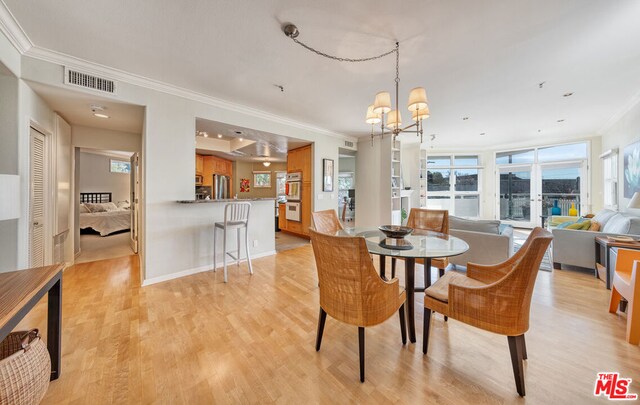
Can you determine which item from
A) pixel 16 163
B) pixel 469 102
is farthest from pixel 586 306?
pixel 16 163

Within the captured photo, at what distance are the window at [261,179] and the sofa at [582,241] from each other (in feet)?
25.0

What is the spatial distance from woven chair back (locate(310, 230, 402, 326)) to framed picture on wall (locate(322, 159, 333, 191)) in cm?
363

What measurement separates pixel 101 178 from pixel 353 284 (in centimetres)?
969

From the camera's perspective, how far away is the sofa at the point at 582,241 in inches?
120

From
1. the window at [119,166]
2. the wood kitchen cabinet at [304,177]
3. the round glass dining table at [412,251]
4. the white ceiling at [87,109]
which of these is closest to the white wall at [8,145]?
the white ceiling at [87,109]

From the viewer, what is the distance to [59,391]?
1.37 metres

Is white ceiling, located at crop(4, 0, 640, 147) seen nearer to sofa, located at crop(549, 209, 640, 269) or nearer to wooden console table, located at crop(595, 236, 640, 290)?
sofa, located at crop(549, 209, 640, 269)

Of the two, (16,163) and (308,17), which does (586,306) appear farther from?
(16,163)

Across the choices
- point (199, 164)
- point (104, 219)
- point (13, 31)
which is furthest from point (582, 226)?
point (104, 219)

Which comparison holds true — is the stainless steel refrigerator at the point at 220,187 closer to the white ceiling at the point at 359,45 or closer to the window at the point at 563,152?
the white ceiling at the point at 359,45

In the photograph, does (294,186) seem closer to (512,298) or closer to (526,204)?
(512,298)

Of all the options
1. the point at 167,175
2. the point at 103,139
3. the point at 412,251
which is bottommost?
the point at 412,251

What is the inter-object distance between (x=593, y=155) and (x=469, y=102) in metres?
5.12

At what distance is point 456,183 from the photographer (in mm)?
7934
